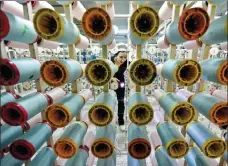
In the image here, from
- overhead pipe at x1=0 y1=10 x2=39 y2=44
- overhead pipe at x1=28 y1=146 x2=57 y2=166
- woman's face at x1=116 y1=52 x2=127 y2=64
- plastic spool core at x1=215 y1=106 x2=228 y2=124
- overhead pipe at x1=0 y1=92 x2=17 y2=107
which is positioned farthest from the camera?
woman's face at x1=116 y1=52 x2=127 y2=64

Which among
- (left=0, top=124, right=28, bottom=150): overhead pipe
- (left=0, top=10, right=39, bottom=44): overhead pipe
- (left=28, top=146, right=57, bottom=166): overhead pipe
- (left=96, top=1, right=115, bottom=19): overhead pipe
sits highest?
(left=96, top=1, right=115, bottom=19): overhead pipe

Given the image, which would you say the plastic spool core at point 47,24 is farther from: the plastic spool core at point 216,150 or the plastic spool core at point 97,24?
the plastic spool core at point 216,150

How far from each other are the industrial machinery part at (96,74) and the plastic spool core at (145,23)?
237mm

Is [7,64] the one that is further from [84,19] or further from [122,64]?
[122,64]

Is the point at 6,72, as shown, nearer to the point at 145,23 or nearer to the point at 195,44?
the point at 145,23

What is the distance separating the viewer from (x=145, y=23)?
2.53 feet

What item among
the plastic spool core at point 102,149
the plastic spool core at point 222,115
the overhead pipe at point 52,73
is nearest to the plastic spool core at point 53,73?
the overhead pipe at point 52,73

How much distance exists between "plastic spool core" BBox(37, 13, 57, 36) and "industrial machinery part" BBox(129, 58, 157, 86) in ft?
1.38

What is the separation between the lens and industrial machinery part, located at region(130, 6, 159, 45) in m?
0.71

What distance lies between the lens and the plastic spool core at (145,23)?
0.74 m

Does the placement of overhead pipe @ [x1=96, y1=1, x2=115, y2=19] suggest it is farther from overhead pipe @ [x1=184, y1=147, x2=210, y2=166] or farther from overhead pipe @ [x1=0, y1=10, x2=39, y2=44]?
overhead pipe @ [x1=184, y1=147, x2=210, y2=166]

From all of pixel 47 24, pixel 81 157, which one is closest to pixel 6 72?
pixel 47 24

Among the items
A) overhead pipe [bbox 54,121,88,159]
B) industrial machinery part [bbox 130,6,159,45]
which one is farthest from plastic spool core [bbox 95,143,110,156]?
industrial machinery part [bbox 130,6,159,45]

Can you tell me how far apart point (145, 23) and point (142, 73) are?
0.25 meters
